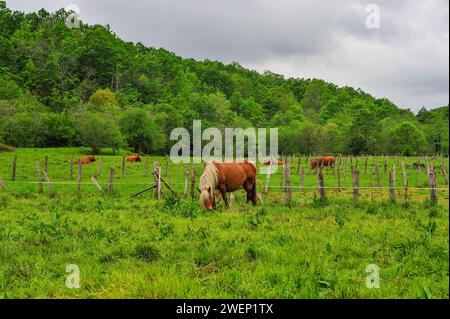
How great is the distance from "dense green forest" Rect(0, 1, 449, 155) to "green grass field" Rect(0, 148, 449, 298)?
930 inches

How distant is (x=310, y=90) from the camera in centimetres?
17288

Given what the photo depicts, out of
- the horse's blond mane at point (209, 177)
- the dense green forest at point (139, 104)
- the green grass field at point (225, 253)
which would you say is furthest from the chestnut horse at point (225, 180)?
the dense green forest at point (139, 104)

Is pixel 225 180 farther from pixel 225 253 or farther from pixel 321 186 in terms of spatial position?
pixel 225 253

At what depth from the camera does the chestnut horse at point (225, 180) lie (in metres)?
14.7

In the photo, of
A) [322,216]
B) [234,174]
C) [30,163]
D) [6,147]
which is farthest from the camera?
[6,147]

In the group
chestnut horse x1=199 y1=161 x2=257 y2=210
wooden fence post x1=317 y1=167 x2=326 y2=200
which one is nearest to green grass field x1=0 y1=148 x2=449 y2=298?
chestnut horse x1=199 y1=161 x2=257 y2=210

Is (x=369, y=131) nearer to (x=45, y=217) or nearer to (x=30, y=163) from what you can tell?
(x=30, y=163)

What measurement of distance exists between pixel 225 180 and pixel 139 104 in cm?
8711

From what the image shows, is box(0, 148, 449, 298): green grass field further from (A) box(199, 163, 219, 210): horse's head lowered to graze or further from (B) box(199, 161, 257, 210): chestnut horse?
(B) box(199, 161, 257, 210): chestnut horse

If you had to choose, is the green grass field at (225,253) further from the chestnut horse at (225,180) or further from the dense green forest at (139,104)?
the dense green forest at (139,104)

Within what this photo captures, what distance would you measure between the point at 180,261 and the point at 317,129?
79829 millimetres

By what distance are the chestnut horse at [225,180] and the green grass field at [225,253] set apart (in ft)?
2.60
